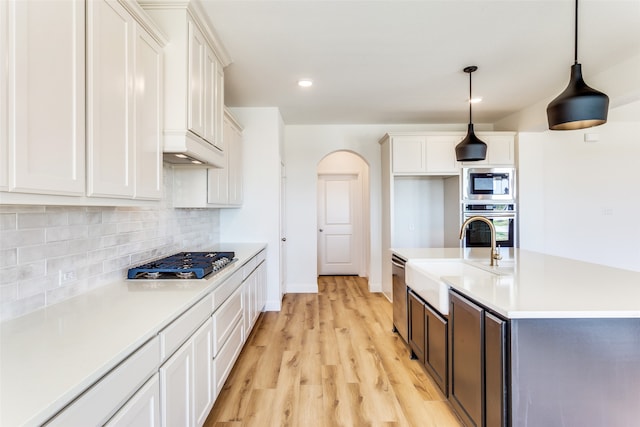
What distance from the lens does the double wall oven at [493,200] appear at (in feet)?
13.6

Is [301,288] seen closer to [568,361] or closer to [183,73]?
[183,73]

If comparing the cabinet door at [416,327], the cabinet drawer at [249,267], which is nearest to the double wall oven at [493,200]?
the cabinet door at [416,327]

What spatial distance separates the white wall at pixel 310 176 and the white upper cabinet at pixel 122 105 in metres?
3.06

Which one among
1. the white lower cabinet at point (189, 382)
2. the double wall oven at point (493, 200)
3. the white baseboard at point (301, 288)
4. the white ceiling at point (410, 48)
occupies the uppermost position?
the white ceiling at point (410, 48)

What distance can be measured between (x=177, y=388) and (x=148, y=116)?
1390 millimetres

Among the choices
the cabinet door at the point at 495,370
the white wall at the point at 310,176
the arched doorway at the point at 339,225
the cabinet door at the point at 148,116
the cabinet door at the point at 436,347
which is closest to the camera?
the cabinet door at the point at 495,370

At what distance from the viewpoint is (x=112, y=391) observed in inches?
37.2

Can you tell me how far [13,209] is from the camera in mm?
1265

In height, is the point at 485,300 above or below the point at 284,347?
above

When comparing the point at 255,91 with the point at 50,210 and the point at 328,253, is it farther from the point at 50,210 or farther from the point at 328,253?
the point at 328,253

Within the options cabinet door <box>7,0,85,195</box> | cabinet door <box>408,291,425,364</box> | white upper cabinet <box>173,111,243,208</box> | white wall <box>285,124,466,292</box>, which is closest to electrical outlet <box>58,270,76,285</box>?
cabinet door <box>7,0,85,195</box>

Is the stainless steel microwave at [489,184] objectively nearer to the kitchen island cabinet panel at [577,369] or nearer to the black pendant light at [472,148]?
the black pendant light at [472,148]

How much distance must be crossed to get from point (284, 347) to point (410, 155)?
9.53 feet

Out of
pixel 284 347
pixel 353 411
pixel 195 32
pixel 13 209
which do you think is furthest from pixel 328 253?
pixel 13 209
